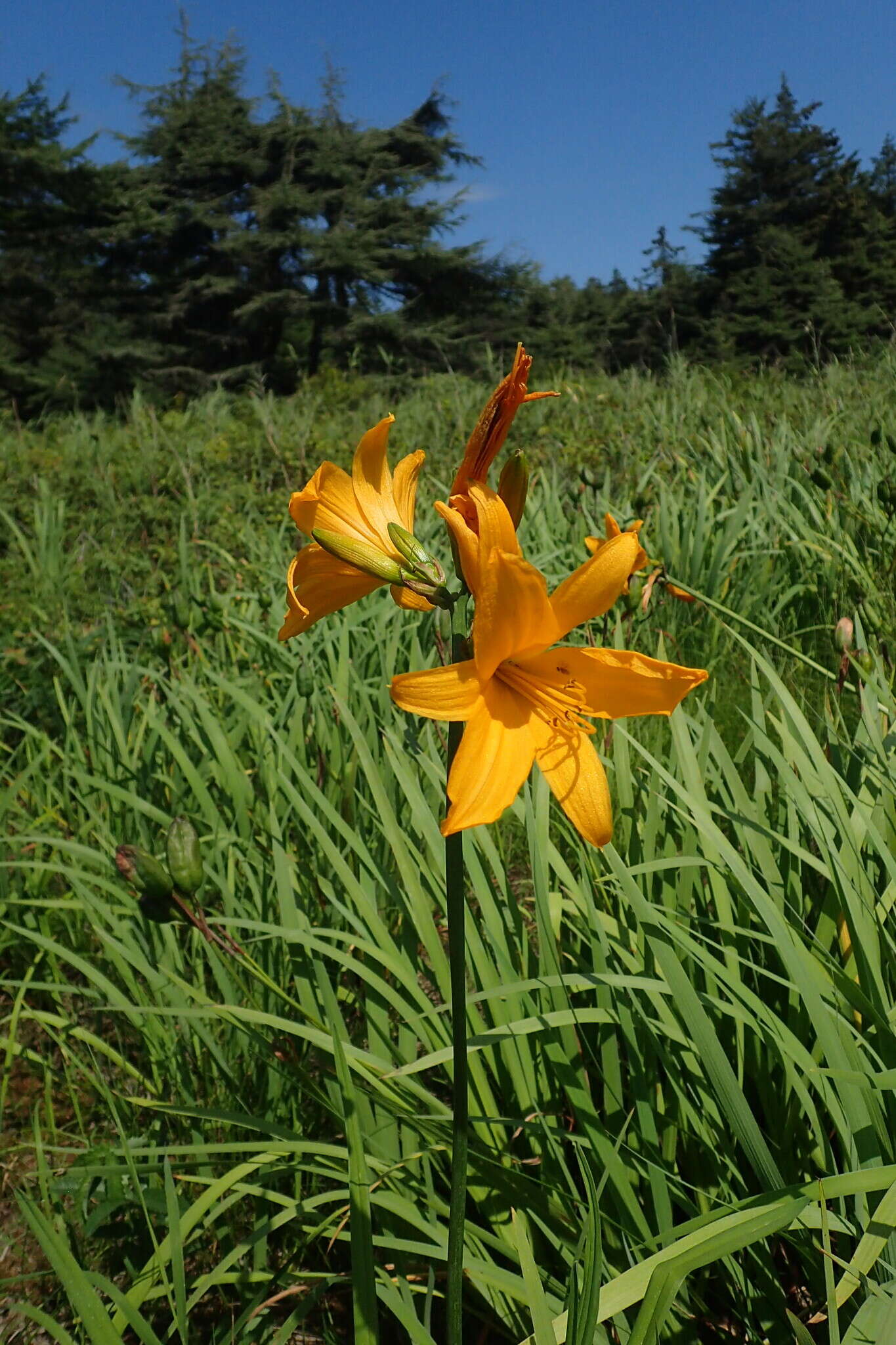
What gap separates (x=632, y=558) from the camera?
0.68 m

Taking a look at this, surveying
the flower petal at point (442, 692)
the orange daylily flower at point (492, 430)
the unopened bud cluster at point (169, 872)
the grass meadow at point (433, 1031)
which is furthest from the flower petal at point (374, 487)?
the grass meadow at point (433, 1031)

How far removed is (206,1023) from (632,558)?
3.79ft

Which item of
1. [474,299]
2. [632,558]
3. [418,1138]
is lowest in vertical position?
[418,1138]

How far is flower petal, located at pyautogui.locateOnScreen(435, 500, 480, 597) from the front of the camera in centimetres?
65

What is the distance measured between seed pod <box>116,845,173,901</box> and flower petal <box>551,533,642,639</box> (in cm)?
54

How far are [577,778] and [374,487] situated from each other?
387mm

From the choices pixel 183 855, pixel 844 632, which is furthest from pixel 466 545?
pixel 844 632

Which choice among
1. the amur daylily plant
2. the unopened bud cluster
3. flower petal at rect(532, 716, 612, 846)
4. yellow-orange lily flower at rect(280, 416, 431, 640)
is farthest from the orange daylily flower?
the unopened bud cluster

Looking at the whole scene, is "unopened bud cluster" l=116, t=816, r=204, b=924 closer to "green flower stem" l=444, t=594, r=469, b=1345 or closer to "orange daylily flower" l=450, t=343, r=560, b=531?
"green flower stem" l=444, t=594, r=469, b=1345

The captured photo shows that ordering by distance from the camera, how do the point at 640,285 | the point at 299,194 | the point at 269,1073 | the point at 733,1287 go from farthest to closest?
the point at 640,285, the point at 299,194, the point at 269,1073, the point at 733,1287

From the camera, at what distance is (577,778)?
0.71 metres

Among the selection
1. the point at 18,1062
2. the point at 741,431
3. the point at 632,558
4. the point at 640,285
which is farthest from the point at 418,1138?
the point at 640,285

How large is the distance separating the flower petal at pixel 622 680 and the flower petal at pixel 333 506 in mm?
248

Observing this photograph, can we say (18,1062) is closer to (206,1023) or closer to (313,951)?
(206,1023)
